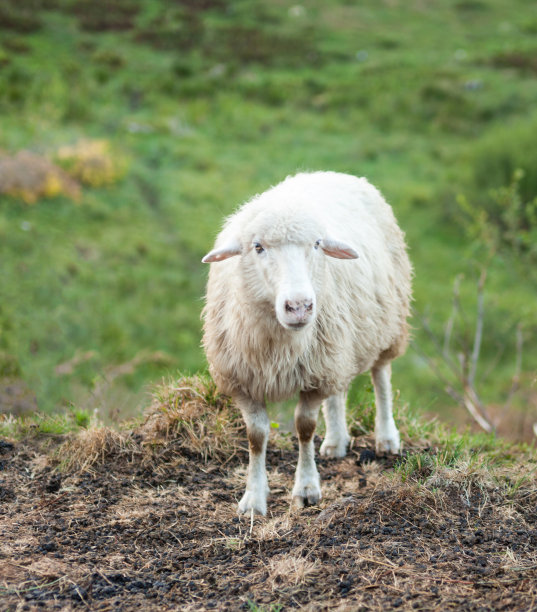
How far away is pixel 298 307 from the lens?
3512mm

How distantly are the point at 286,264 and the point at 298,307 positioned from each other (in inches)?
11.5

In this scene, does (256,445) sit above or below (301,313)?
below

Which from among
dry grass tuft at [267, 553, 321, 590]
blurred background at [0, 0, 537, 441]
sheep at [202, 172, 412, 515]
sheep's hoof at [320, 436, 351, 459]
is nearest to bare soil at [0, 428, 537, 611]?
dry grass tuft at [267, 553, 321, 590]

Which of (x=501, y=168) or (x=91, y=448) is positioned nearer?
(x=91, y=448)

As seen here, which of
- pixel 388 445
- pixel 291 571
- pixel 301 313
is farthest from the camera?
pixel 388 445

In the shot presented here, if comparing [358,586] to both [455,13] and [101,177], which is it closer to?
[101,177]

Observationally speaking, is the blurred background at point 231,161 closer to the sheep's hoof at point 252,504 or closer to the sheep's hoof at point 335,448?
the sheep's hoof at point 335,448

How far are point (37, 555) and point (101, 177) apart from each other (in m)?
19.1

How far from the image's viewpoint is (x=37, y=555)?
355 cm

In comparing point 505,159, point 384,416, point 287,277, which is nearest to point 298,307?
point 287,277

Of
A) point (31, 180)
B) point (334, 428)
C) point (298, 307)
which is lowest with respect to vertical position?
point (334, 428)

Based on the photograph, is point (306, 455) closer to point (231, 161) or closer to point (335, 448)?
point (335, 448)

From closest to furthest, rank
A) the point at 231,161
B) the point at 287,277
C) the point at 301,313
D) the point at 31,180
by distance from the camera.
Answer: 1. the point at 301,313
2. the point at 287,277
3. the point at 31,180
4. the point at 231,161

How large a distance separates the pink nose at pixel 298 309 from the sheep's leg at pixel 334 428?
1705 millimetres
